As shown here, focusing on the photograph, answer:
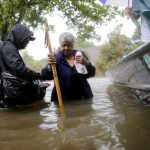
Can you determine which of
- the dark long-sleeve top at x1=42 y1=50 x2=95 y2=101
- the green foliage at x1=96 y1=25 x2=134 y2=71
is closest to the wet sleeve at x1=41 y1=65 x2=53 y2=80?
the dark long-sleeve top at x1=42 y1=50 x2=95 y2=101

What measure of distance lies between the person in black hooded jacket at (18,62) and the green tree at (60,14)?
8904mm

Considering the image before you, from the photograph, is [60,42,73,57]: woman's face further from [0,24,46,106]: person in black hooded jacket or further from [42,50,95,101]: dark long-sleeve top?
[0,24,46,106]: person in black hooded jacket

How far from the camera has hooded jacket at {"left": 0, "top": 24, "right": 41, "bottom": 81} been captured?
193 inches

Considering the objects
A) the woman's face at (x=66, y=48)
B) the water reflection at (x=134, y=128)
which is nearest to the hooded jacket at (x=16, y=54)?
the woman's face at (x=66, y=48)

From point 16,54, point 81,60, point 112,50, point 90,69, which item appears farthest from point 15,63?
point 112,50

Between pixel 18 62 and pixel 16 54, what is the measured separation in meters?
0.14

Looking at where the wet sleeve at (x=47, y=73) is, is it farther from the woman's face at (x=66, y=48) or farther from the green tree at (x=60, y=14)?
the green tree at (x=60, y=14)

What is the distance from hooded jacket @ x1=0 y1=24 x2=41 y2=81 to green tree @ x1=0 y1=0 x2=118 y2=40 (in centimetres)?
892

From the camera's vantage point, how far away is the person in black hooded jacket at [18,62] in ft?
16.1

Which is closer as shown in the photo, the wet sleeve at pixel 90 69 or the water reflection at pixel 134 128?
the water reflection at pixel 134 128

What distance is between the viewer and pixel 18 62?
16.1 feet

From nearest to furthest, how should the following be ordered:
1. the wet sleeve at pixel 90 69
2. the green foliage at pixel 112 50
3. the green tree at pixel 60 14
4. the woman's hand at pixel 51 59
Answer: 1. the woman's hand at pixel 51 59
2. the wet sleeve at pixel 90 69
3. the green tree at pixel 60 14
4. the green foliage at pixel 112 50

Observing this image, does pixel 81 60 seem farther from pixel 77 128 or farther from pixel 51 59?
pixel 77 128

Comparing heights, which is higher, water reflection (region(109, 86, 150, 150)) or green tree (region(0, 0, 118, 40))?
green tree (region(0, 0, 118, 40))
